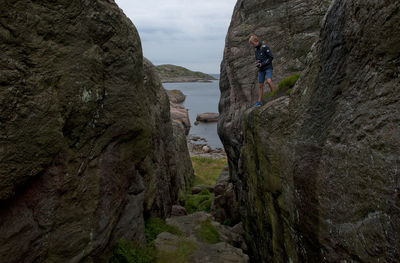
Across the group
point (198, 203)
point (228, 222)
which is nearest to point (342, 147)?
point (228, 222)

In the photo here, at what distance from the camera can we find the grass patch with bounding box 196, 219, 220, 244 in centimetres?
1326

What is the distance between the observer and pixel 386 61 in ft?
17.8

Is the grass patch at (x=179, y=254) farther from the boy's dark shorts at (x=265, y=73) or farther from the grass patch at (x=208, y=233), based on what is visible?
the boy's dark shorts at (x=265, y=73)

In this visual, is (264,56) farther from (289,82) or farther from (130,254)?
(130,254)

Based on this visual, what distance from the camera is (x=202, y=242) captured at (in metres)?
12.6

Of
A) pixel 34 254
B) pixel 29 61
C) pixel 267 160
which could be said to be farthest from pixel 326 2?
pixel 34 254

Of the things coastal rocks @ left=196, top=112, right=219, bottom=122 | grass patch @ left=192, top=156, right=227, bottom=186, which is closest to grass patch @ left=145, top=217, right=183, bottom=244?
grass patch @ left=192, top=156, right=227, bottom=186

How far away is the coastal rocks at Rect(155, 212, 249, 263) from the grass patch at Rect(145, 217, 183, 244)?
322 millimetres

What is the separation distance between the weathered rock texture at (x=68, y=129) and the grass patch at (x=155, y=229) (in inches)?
45.5

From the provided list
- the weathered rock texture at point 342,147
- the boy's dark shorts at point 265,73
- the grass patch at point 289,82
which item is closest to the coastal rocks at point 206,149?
the boy's dark shorts at point 265,73

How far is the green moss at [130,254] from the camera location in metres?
9.64

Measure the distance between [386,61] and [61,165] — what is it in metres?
8.23

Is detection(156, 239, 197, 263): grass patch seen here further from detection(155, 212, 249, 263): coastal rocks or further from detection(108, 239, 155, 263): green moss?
detection(108, 239, 155, 263): green moss

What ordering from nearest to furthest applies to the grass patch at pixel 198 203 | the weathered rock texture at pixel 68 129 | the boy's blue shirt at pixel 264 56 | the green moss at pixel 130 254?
the weathered rock texture at pixel 68 129 → the green moss at pixel 130 254 → the boy's blue shirt at pixel 264 56 → the grass patch at pixel 198 203
